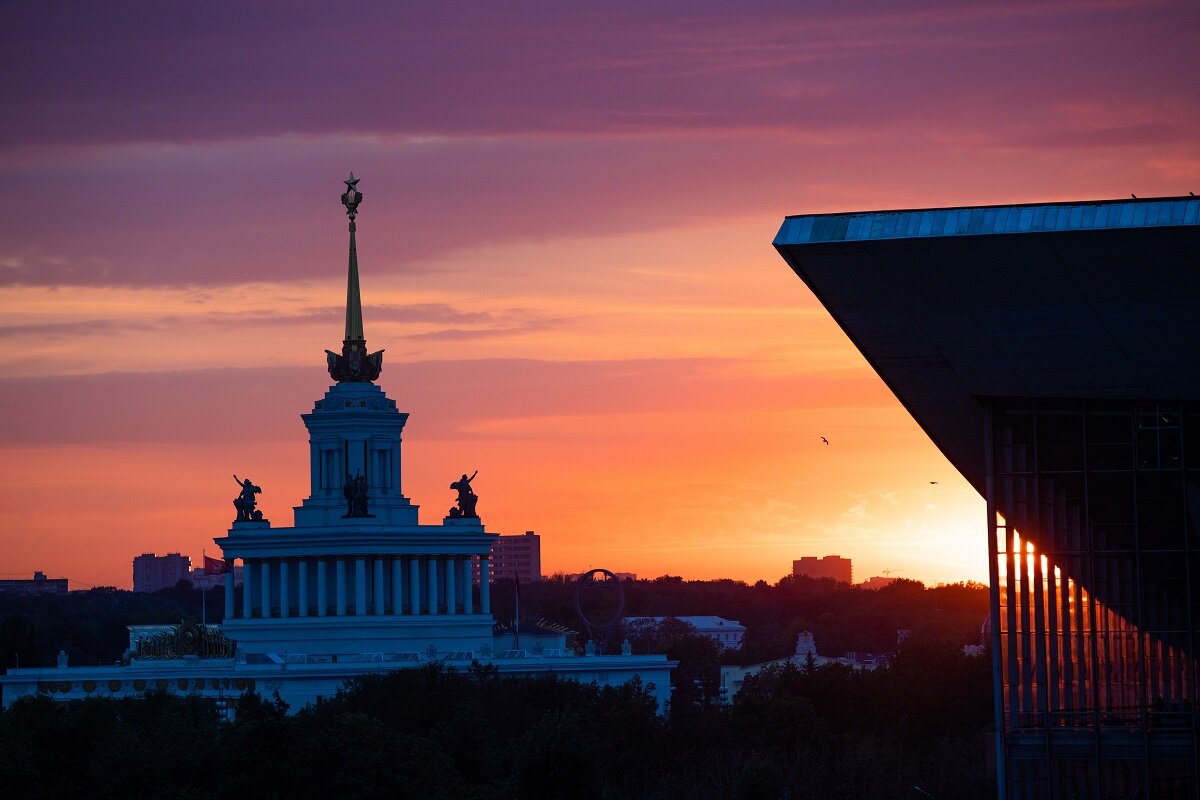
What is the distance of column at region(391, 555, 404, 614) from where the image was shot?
167875mm

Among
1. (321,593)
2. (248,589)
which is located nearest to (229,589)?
(248,589)

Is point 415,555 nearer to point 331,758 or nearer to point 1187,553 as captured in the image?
point 331,758

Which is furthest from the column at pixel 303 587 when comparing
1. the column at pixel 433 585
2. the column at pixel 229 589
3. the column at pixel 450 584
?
the column at pixel 450 584

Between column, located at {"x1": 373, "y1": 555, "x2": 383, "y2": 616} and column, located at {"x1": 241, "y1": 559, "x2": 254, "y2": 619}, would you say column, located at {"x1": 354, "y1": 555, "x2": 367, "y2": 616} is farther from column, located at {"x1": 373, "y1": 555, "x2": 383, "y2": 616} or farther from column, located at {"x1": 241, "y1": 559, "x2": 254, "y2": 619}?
column, located at {"x1": 241, "y1": 559, "x2": 254, "y2": 619}

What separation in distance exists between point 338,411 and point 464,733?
44.8 meters

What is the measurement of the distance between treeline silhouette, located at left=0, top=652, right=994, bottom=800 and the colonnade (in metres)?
17.8

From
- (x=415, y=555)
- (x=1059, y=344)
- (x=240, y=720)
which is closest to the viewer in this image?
(x=1059, y=344)

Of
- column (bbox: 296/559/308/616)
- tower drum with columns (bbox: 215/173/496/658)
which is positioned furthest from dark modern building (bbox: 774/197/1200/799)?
column (bbox: 296/559/308/616)

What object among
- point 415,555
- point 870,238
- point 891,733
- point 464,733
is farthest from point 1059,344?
point 415,555

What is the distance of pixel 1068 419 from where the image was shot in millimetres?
85875

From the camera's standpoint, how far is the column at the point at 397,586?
6609 inches

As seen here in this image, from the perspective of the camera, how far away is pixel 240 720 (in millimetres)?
127375

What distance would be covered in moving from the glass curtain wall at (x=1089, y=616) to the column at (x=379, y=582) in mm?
81492

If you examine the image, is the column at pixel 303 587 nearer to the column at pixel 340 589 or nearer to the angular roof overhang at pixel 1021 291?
the column at pixel 340 589
